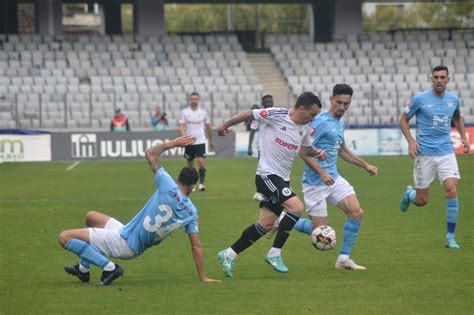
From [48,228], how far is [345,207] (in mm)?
5867

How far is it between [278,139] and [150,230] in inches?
74.3

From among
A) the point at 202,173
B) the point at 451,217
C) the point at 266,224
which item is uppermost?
the point at 266,224

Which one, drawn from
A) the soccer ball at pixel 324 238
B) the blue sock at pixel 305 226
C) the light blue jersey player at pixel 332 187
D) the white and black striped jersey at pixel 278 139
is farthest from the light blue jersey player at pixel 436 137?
the white and black striped jersey at pixel 278 139

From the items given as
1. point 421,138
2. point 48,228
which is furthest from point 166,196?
point 48,228

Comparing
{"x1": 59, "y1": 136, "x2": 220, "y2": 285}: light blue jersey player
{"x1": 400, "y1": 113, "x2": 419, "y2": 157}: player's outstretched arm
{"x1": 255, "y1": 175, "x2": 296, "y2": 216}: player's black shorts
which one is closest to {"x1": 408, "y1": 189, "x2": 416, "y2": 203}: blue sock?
{"x1": 400, "y1": 113, "x2": 419, "y2": 157}: player's outstretched arm

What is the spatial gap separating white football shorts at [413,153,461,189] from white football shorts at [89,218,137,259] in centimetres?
494

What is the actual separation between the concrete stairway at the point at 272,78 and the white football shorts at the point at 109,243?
3336 centimetres

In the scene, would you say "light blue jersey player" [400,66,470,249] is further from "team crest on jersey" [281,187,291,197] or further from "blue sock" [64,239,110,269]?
"blue sock" [64,239,110,269]

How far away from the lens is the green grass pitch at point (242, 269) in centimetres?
968

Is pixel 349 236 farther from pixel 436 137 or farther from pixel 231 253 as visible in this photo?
pixel 436 137

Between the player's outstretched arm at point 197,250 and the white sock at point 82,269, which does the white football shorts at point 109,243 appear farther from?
the player's outstretched arm at point 197,250

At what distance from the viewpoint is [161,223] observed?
1060 cm

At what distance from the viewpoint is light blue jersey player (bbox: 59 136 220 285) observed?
10523 mm

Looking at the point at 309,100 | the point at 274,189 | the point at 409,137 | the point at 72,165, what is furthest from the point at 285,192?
the point at 72,165
